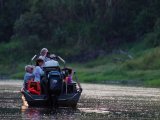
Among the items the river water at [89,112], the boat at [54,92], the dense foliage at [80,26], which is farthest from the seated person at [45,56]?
the dense foliage at [80,26]

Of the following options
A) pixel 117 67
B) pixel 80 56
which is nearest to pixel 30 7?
pixel 80 56

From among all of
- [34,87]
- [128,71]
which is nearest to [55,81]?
[34,87]

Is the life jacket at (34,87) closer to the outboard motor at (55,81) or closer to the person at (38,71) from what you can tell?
the person at (38,71)

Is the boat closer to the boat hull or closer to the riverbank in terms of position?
the boat hull

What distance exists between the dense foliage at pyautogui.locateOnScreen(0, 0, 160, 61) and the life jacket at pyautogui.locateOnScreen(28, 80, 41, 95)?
185ft

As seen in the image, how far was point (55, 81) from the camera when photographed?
30172 millimetres

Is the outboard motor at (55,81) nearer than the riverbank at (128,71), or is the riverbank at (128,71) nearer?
the outboard motor at (55,81)

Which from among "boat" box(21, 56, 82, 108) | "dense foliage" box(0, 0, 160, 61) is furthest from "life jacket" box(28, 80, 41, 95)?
"dense foliage" box(0, 0, 160, 61)

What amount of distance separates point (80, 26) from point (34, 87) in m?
68.7

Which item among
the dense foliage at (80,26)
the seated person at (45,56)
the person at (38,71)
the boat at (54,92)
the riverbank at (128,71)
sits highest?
the dense foliage at (80,26)

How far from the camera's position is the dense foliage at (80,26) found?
9331 centimetres

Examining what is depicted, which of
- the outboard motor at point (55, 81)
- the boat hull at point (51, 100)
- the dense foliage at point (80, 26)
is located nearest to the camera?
the outboard motor at point (55, 81)

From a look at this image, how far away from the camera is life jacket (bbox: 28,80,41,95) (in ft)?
103

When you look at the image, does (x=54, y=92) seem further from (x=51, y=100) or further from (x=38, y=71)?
(x=38, y=71)
